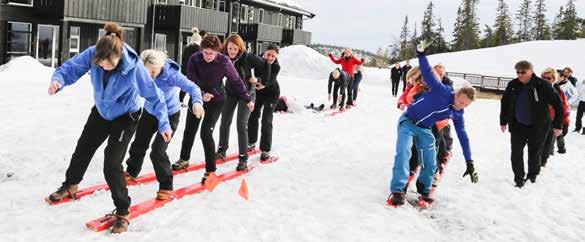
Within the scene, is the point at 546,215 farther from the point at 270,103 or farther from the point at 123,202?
the point at 123,202

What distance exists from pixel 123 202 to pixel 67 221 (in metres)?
0.60

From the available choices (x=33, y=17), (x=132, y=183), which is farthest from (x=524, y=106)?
(x=33, y=17)

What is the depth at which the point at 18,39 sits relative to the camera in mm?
18688

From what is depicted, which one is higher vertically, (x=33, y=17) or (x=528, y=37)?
(x=528, y=37)

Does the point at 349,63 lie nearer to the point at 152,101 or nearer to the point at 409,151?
the point at 409,151

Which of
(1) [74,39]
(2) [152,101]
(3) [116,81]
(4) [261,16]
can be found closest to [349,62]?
(2) [152,101]

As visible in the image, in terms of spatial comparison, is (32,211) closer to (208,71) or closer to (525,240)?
(208,71)

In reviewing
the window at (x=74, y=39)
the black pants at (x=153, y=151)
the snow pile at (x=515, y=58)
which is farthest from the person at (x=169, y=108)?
the snow pile at (x=515, y=58)

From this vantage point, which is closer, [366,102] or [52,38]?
[366,102]

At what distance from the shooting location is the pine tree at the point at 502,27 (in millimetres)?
95125

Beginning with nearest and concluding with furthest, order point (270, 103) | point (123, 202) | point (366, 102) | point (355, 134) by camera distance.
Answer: point (123, 202) < point (270, 103) < point (355, 134) < point (366, 102)

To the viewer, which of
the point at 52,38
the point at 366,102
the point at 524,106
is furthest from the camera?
the point at 52,38

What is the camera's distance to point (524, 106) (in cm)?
685

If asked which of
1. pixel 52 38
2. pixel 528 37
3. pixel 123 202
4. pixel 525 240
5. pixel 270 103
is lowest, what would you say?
pixel 525 240
